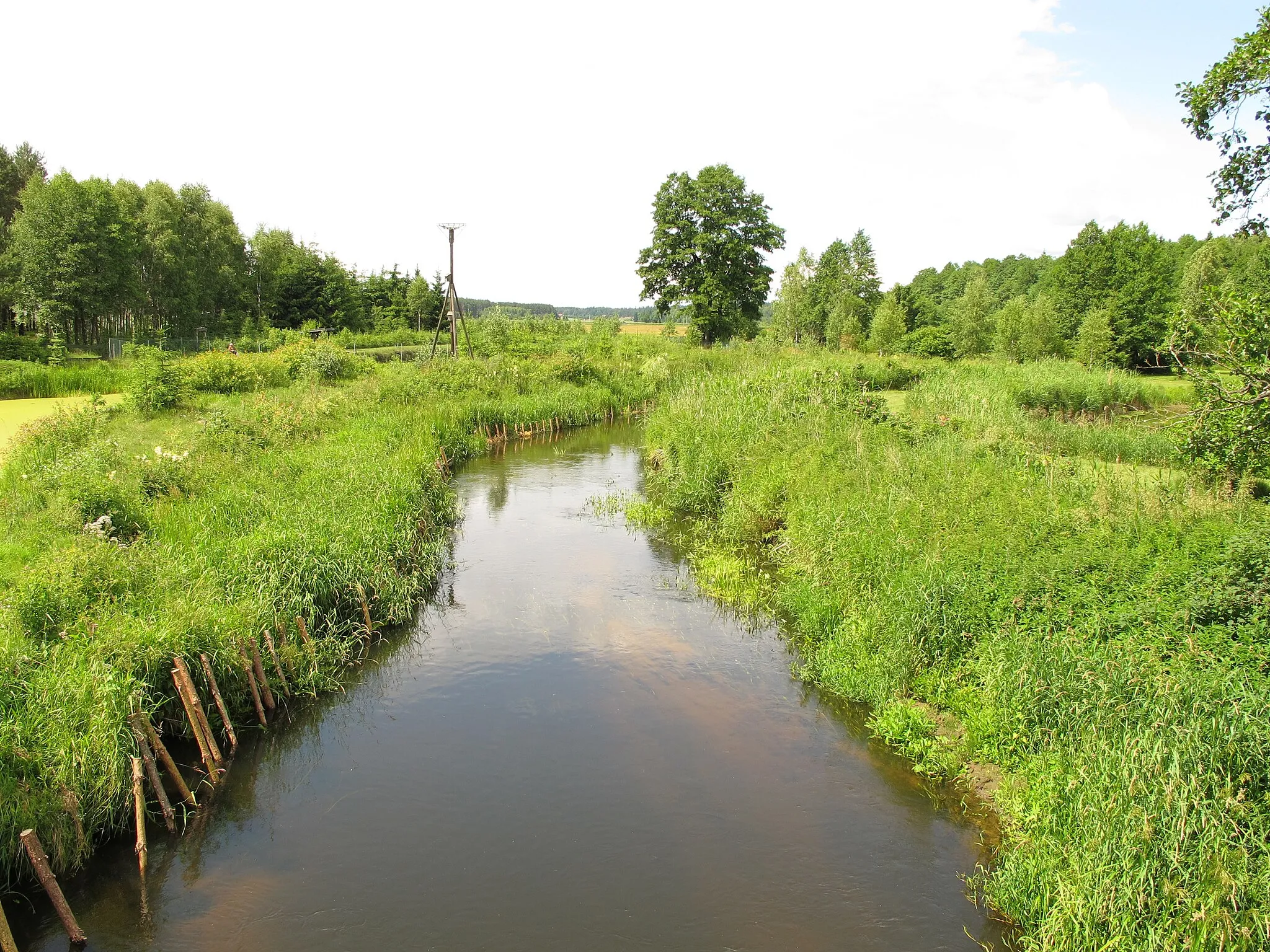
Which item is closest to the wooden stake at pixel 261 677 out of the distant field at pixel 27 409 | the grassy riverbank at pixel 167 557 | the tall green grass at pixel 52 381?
the grassy riverbank at pixel 167 557

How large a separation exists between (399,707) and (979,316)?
173 ft

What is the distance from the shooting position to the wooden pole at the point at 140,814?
6652 millimetres

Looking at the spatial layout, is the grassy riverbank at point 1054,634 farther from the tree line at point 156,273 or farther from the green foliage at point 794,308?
the green foliage at point 794,308

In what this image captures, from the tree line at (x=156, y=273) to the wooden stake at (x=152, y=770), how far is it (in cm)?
3721

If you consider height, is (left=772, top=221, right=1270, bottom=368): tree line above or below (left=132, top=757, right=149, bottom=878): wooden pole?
above

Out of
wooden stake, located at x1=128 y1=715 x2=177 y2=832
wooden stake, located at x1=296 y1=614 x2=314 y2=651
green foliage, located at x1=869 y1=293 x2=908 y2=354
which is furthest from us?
green foliage, located at x1=869 y1=293 x2=908 y2=354

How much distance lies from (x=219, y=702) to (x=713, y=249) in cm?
4616

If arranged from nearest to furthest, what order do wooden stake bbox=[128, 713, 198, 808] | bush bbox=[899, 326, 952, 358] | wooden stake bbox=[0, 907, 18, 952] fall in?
wooden stake bbox=[0, 907, 18, 952], wooden stake bbox=[128, 713, 198, 808], bush bbox=[899, 326, 952, 358]

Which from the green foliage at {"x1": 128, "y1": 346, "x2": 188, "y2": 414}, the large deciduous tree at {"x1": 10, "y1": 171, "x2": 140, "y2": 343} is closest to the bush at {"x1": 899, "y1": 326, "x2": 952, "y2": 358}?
the green foliage at {"x1": 128, "y1": 346, "x2": 188, "y2": 414}

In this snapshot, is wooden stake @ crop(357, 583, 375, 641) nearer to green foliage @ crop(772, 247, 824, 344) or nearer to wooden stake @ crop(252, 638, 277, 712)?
wooden stake @ crop(252, 638, 277, 712)

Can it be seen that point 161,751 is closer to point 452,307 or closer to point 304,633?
point 304,633

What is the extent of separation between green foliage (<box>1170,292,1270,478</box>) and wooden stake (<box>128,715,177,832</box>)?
452 inches

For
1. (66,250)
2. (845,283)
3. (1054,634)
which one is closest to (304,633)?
(1054,634)

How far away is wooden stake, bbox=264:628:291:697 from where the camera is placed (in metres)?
9.25
